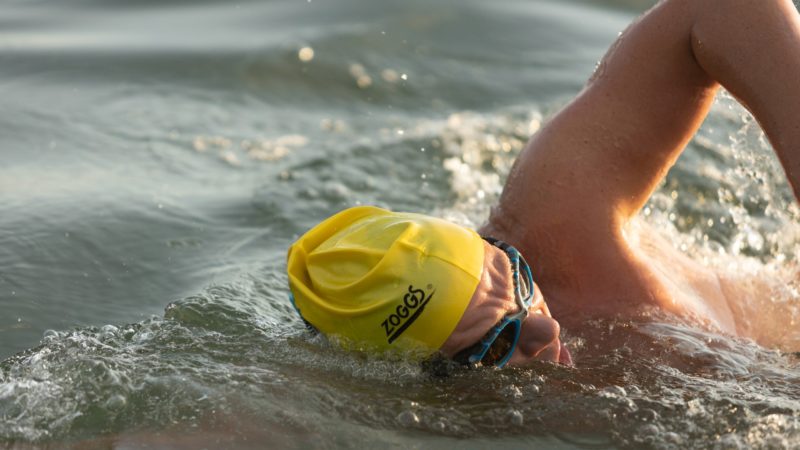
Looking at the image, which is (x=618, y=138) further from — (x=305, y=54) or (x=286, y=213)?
(x=305, y=54)

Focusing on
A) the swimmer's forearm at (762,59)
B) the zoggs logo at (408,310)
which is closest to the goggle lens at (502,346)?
the zoggs logo at (408,310)

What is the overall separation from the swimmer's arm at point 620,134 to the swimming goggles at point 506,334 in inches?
14.1

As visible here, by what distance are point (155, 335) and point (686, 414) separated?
5.95 feet

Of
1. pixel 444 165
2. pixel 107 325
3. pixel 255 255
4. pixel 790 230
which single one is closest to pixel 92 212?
pixel 255 255

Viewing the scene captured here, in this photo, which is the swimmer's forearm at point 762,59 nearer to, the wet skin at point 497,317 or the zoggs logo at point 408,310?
the wet skin at point 497,317

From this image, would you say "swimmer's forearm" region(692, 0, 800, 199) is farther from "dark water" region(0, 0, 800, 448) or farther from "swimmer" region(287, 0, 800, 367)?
"dark water" region(0, 0, 800, 448)

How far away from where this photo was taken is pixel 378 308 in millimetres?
3297

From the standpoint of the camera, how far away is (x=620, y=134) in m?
3.81

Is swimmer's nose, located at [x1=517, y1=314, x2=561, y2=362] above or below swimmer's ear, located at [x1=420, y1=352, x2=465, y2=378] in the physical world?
above

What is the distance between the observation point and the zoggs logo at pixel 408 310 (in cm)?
327

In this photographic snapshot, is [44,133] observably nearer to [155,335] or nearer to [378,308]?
[155,335]

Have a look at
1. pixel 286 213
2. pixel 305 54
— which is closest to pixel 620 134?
pixel 286 213

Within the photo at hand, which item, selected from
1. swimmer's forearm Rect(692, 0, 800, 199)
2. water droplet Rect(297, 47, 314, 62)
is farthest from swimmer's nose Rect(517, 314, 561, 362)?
water droplet Rect(297, 47, 314, 62)

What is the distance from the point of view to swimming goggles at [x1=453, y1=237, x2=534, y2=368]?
3.34 m
